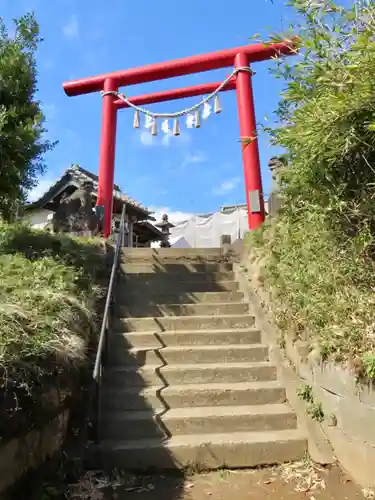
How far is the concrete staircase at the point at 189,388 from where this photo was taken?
3432mm

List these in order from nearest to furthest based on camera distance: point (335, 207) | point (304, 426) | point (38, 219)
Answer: point (335, 207), point (304, 426), point (38, 219)

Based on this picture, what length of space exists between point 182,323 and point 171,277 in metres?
1.27

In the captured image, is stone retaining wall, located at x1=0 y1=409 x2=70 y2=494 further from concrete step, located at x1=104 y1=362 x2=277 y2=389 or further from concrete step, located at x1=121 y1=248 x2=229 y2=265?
concrete step, located at x1=121 y1=248 x2=229 y2=265

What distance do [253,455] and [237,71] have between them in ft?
25.0

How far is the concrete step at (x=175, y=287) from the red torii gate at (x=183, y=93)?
2370 millimetres

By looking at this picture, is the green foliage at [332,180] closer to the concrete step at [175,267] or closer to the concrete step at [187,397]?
the concrete step at [187,397]

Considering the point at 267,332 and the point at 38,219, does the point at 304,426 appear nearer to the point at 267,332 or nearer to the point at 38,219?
the point at 267,332

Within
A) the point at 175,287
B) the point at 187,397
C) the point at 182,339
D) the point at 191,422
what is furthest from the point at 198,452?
the point at 175,287

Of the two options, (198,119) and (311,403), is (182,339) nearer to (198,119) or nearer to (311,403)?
(311,403)

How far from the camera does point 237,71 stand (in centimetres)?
891

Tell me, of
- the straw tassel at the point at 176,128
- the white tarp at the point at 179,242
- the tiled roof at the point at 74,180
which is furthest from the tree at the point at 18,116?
the white tarp at the point at 179,242

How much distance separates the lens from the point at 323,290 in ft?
11.7

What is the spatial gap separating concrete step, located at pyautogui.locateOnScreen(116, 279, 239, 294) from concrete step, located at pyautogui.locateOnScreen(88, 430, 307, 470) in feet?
8.19

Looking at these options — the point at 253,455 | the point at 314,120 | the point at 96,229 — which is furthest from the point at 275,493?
the point at 96,229
